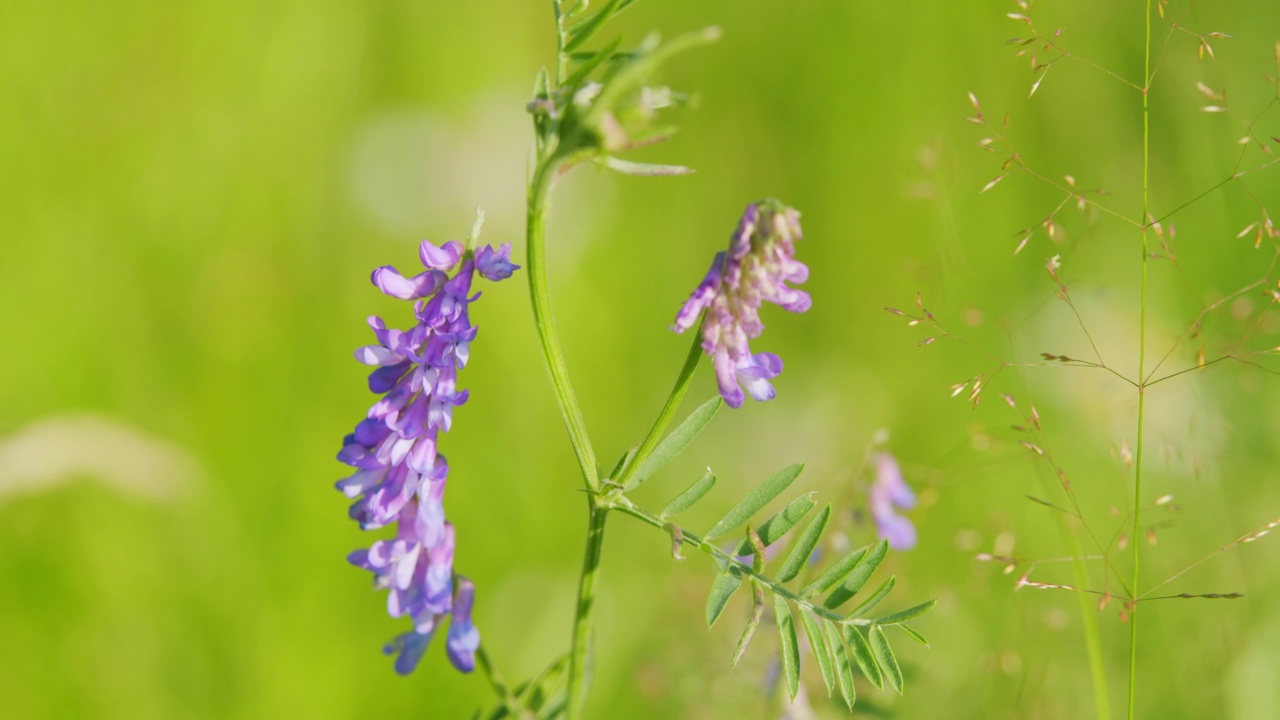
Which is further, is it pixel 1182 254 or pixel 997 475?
pixel 1182 254

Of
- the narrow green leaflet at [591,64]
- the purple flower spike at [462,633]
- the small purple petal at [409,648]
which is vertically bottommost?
the small purple petal at [409,648]

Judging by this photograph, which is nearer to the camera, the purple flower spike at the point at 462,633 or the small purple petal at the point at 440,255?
the small purple petal at the point at 440,255

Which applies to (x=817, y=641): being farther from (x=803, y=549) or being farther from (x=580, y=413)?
(x=580, y=413)

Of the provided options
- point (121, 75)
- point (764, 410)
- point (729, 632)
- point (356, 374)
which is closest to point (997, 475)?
point (764, 410)

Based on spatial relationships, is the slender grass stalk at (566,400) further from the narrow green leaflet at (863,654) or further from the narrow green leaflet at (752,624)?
the narrow green leaflet at (863,654)

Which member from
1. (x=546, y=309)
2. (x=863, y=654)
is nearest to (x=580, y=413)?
(x=546, y=309)

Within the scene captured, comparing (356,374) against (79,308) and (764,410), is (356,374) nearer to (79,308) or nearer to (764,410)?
(79,308)

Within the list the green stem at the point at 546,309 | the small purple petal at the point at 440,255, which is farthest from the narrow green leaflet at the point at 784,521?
the small purple petal at the point at 440,255
